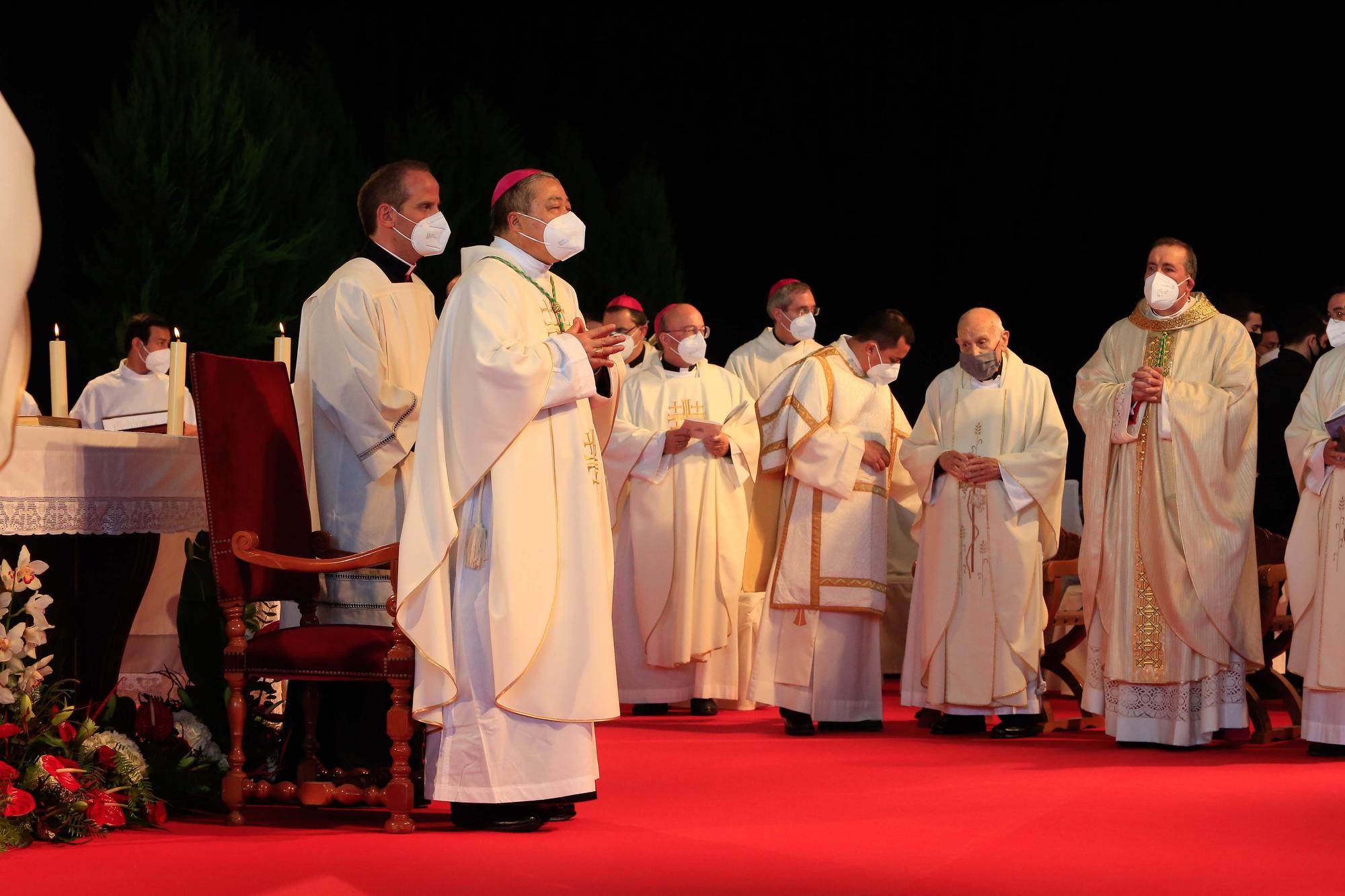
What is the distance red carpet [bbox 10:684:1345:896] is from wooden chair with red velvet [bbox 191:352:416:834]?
23 cm

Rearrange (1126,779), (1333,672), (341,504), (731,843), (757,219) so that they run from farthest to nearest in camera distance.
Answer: (757,219)
(1333,672)
(1126,779)
(341,504)
(731,843)

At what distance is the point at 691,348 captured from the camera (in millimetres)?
8539

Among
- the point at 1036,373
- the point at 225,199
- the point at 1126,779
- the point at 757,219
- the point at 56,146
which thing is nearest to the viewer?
the point at 1126,779

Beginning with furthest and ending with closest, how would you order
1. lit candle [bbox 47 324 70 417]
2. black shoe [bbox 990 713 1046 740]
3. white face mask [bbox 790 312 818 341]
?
white face mask [bbox 790 312 818 341] < black shoe [bbox 990 713 1046 740] < lit candle [bbox 47 324 70 417]

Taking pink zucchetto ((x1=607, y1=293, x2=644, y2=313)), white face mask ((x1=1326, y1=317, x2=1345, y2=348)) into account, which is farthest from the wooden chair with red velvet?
pink zucchetto ((x1=607, y1=293, x2=644, y2=313))

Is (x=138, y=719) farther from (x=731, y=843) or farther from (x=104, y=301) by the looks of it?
(x=104, y=301)

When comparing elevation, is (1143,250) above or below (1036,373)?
above

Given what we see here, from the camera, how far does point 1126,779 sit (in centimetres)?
563

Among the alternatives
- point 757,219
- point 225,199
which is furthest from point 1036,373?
point 225,199

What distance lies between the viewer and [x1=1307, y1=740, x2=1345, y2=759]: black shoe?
6398 millimetres

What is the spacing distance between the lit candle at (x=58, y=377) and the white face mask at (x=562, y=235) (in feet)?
4.57

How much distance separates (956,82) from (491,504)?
29.2 feet

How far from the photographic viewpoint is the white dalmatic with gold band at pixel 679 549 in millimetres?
8344

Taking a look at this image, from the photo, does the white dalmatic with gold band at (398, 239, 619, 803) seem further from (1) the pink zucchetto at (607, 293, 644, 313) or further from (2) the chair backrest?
(1) the pink zucchetto at (607, 293, 644, 313)
